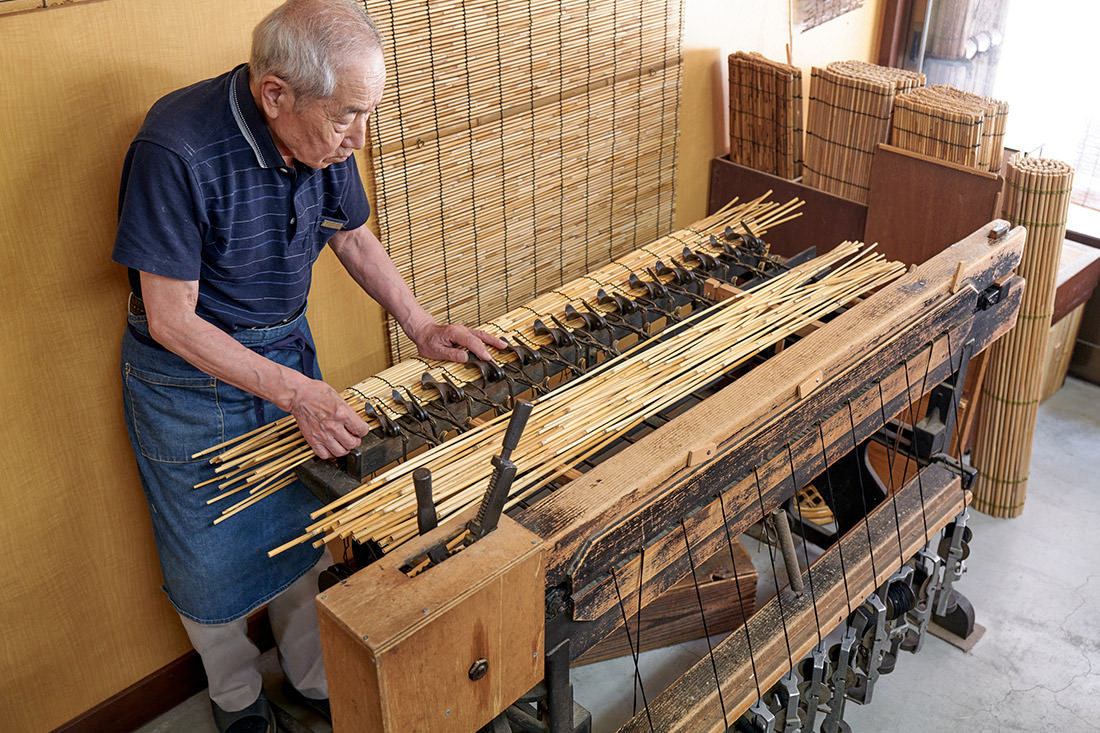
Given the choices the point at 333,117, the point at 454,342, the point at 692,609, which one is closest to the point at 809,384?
the point at 454,342

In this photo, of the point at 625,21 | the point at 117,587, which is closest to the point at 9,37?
the point at 117,587

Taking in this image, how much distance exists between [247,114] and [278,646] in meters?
1.64

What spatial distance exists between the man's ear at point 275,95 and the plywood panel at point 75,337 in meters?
0.45

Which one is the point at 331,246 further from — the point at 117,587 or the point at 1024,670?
the point at 1024,670

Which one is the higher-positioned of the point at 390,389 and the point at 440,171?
the point at 440,171

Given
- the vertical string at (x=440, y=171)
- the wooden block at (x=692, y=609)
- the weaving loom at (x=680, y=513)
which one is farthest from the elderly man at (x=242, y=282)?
the wooden block at (x=692, y=609)

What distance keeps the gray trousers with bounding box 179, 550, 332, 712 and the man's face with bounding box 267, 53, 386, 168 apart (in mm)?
1234

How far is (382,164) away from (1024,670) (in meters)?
2.48

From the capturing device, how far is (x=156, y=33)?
91.7 inches

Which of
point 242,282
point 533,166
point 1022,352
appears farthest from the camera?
point 1022,352

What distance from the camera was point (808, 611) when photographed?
2568mm

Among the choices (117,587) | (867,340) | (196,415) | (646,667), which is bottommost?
(646,667)

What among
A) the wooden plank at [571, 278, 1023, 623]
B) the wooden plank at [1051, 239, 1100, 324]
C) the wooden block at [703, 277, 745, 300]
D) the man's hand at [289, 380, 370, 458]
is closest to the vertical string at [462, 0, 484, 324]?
the wooden block at [703, 277, 745, 300]

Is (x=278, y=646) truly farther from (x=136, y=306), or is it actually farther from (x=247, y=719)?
(x=136, y=306)
